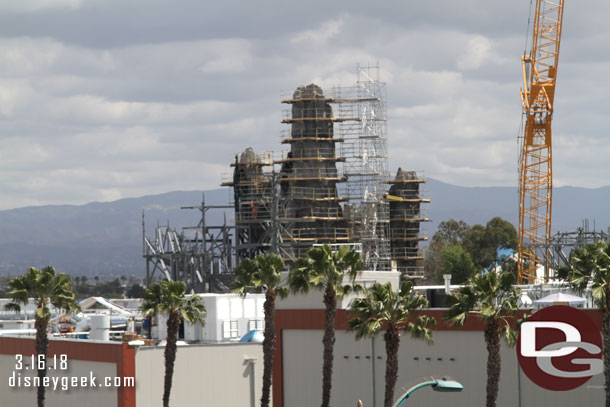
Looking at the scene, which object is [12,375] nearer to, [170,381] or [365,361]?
[170,381]

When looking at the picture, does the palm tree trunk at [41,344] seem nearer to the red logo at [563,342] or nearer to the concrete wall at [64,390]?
the concrete wall at [64,390]

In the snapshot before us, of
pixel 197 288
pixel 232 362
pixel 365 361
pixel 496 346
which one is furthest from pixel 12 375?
pixel 197 288

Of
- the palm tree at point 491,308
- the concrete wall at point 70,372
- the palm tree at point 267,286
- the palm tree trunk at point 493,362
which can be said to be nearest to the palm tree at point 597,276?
the palm tree at point 491,308

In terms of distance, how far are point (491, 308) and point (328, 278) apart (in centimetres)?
921

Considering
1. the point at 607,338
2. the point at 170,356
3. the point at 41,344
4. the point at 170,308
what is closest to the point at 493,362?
the point at 607,338

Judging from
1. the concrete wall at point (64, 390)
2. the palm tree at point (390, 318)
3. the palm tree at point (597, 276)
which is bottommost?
the concrete wall at point (64, 390)

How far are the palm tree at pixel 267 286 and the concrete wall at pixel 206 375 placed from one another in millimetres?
5372

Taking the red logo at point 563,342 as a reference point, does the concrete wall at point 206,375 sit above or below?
below

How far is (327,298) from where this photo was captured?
4769 centimetres

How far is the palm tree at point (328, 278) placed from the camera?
47.7m

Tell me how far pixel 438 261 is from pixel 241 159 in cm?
6129

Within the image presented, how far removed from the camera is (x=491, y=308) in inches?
1606

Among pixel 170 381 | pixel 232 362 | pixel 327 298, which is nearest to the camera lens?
pixel 327 298

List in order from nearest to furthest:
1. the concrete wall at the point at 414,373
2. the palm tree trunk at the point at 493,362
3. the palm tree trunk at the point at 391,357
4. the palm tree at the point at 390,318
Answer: the palm tree trunk at the point at 493,362
the palm tree at the point at 390,318
the palm tree trunk at the point at 391,357
the concrete wall at the point at 414,373
